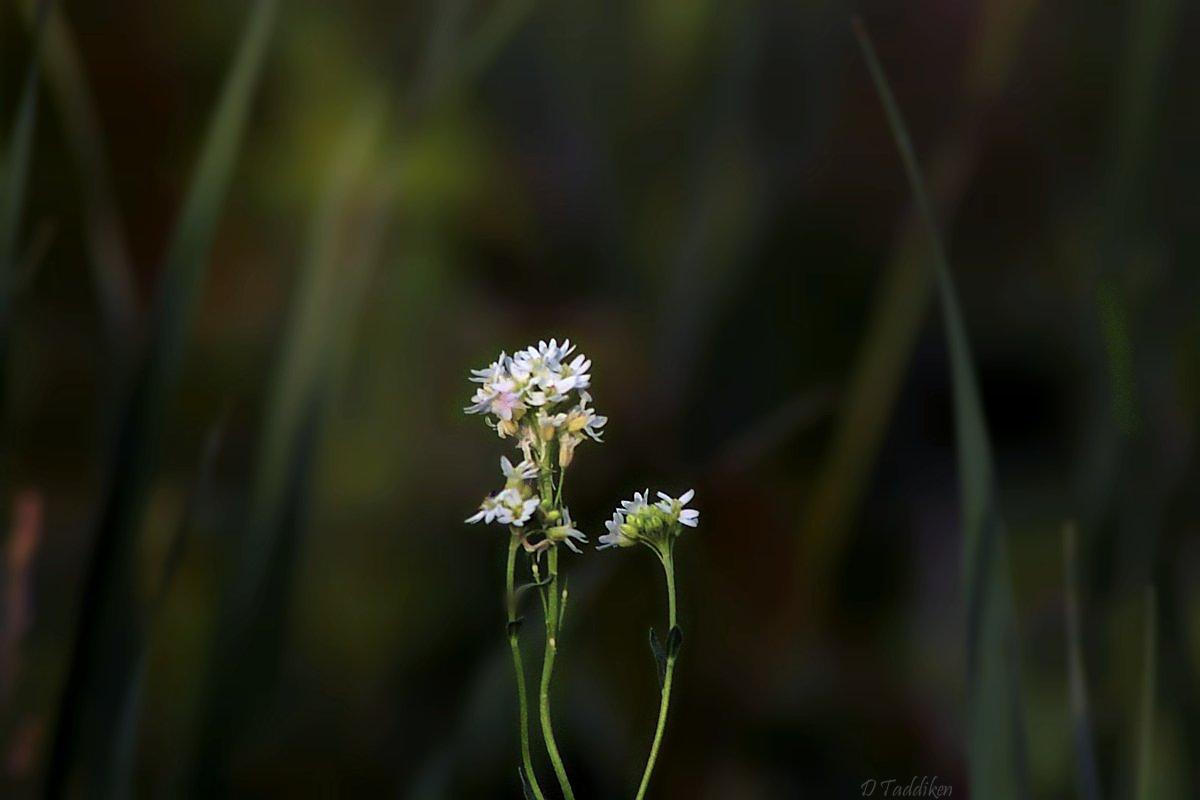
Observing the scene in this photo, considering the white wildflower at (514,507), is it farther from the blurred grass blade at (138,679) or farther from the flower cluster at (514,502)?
the blurred grass blade at (138,679)

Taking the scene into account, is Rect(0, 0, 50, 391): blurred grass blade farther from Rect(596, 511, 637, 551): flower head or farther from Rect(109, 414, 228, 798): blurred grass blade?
Rect(596, 511, 637, 551): flower head

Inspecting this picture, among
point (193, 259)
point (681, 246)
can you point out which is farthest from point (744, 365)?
point (193, 259)

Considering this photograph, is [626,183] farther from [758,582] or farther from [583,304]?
[758,582]

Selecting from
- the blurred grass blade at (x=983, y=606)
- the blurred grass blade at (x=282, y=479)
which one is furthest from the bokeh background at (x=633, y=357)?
the blurred grass blade at (x=983, y=606)

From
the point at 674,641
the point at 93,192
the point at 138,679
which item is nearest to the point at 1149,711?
the point at 674,641

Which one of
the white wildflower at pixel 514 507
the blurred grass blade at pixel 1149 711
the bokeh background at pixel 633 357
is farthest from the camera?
the bokeh background at pixel 633 357

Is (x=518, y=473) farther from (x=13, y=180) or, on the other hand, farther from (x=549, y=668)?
(x=13, y=180)
